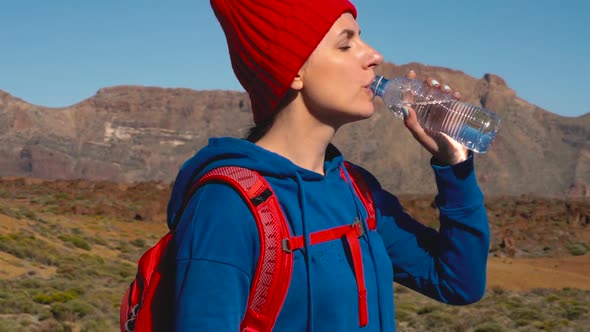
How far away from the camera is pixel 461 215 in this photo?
2174mm

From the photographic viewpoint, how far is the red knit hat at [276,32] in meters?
1.95

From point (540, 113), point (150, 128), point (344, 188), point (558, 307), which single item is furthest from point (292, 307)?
point (150, 128)

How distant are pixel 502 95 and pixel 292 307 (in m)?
138

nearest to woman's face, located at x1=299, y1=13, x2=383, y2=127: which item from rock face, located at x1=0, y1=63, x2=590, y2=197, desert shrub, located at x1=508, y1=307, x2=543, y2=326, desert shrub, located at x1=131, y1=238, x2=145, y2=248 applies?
desert shrub, located at x1=508, y1=307, x2=543, y2=326

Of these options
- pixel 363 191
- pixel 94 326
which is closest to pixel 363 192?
pixel 363 191

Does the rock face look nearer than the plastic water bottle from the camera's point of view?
No

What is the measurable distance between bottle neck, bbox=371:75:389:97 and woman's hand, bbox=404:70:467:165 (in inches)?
4.5

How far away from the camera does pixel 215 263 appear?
1581 millimetres

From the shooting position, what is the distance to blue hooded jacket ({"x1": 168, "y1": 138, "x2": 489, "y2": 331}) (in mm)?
1585

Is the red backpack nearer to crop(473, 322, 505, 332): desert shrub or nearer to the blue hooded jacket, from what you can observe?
the blue hooded jacket

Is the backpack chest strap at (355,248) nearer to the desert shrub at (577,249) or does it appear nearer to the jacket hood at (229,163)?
the jacket hood at (229,163)

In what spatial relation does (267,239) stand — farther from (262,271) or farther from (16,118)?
(16,118)

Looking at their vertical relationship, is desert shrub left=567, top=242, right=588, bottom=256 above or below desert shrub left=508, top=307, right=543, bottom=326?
below

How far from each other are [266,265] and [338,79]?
23.2 inches
